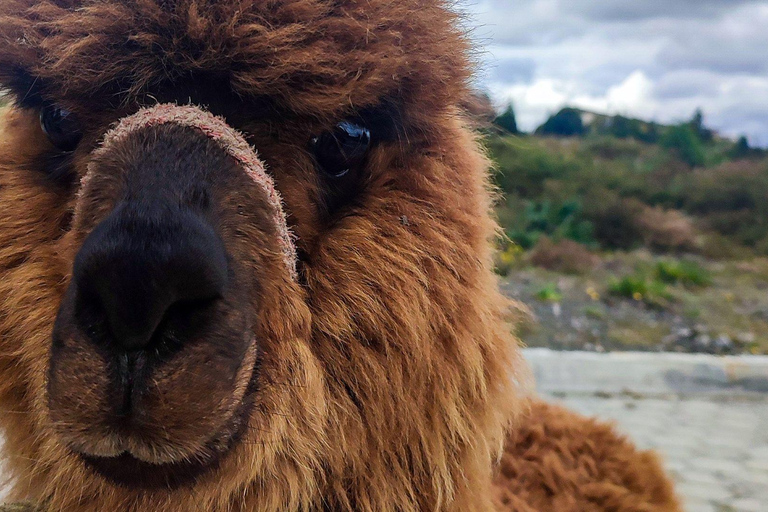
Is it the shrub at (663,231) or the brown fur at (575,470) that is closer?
the brown fur at (575,470)

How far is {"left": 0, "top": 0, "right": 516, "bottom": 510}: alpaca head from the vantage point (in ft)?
3.43

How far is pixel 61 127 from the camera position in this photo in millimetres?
1397

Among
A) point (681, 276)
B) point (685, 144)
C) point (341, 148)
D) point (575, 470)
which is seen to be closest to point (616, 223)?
point (681, 276)

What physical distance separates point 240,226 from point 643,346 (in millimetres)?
6633

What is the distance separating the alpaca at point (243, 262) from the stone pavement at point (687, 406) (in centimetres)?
318

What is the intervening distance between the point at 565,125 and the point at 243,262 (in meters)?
29.0

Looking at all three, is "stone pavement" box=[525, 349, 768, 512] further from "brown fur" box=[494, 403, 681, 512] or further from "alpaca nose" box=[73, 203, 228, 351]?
"alpaca nose" box=[73, 203, 228, 351]

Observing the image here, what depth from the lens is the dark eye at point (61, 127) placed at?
4.54ft

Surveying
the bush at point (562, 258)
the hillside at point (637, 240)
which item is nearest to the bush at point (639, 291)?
the hillside at point (637, 240)

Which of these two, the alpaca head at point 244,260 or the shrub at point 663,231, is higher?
the alpaca head at point 244,260

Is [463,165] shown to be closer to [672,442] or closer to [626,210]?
[672,442]

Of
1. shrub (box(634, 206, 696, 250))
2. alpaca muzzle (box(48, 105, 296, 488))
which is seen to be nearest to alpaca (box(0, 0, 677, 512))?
alpaca muzzle (box(48, 105, 296, 488))

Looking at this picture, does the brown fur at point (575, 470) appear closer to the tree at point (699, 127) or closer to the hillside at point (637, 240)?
the hillside at point (637, 240)

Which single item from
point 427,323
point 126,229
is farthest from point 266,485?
point 126,229
